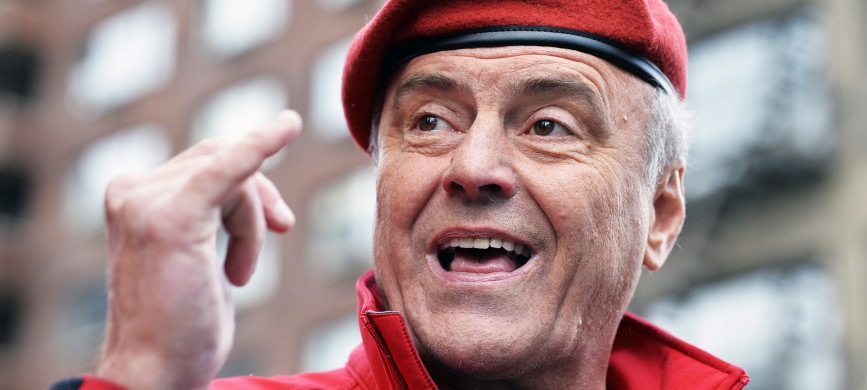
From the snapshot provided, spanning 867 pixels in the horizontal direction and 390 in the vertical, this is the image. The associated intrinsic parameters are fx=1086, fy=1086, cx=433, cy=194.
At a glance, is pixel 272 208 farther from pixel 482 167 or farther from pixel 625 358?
pixel 625 358

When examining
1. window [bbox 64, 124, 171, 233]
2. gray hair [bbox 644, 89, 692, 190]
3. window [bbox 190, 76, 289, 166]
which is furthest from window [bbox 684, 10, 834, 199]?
window [bbox 64, 124, 171, 233]

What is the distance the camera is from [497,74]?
8.95 feet

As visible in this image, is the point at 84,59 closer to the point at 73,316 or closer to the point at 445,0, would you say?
the point at 73,316

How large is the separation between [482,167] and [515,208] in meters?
0.14

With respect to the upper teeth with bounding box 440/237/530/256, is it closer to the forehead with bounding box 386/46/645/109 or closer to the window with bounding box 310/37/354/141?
the forehead with bounding box 386/46/645/109

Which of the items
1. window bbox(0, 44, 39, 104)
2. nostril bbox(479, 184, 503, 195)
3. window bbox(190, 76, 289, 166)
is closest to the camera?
nostril bbox(479, 184, 503, 195)

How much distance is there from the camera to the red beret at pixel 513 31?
279 cm

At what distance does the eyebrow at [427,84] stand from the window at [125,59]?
3052cm

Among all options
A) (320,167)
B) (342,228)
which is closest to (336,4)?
(320,167)

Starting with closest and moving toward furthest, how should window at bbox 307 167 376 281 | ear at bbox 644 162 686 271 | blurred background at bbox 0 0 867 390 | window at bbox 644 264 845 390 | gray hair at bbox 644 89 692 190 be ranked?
gray hair at bbox 644 89 692 190 → ear at bbox 644 162 686 271 → window at bbox 644 264 845 390 → blurred background at bbox 0 0 867 390 → window at bbox 307 167 376 281

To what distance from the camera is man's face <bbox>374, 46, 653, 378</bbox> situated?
2551 mm

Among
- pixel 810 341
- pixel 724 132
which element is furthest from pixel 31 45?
pixel 810 341

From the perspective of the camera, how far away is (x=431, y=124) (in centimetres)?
282

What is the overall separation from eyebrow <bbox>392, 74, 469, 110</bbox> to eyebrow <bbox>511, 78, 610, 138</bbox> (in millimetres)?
149
